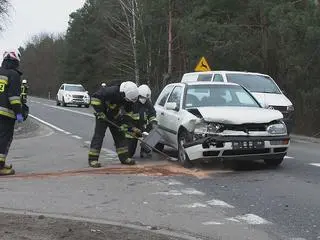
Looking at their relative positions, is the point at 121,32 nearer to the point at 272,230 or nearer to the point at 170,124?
the point at 170,124

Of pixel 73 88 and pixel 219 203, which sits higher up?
pixel 219 203

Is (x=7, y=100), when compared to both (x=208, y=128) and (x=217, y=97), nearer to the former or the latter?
(x=208, y=128)

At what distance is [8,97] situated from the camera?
33.2ft

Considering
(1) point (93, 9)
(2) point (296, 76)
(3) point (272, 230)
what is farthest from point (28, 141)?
(1) point (93, 9)

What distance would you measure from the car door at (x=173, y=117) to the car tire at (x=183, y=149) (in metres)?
0.22

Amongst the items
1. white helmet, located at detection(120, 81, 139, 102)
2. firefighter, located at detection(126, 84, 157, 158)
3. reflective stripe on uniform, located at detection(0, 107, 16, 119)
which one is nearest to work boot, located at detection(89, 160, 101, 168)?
firefighter, located at detection(126, 84, 157, 158)

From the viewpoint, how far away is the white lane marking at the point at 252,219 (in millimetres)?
6809

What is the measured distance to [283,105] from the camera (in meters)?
16.6

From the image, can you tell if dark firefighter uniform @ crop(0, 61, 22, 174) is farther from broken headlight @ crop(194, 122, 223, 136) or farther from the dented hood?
the dented hood

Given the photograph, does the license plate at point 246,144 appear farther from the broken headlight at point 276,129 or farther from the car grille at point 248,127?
the broken headlight at point 276,129

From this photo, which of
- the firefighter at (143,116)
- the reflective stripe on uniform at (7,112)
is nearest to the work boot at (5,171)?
the reflective stripe on uniform at (7,112)

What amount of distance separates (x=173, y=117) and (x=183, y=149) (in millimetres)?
1028

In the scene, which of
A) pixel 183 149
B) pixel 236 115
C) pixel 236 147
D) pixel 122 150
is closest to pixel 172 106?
pixel 183 149

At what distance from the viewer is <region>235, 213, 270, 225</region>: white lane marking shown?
681 centimetres
